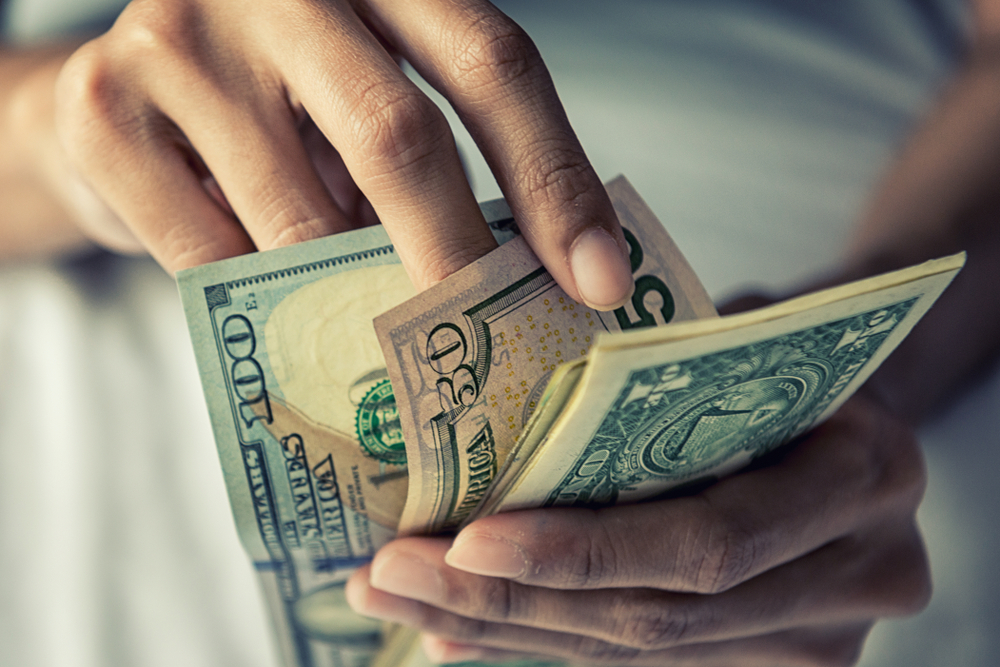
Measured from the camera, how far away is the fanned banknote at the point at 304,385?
0.68 meters

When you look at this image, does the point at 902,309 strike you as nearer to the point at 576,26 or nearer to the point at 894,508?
the point at 894,508

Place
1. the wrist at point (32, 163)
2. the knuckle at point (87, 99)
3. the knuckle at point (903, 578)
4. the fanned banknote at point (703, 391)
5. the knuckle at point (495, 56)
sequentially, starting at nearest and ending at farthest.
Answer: the fanned banknote at point (703, 391), the knuckle at point (495, 56), the knuckle at point (87, 99), the knuckle at point (903, 578), the wrist at point (32, 163)

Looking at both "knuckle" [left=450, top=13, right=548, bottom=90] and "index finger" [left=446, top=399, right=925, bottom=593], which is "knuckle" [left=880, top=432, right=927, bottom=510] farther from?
"knuckle" [left=450, top=13, right=548, bottom=90]

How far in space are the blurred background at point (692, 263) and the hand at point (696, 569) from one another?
12.6 inches

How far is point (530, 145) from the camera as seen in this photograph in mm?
602

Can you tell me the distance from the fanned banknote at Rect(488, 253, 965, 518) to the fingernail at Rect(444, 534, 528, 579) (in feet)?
0.16

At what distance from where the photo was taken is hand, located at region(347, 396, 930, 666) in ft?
2.13

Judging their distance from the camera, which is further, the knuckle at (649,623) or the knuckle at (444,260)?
the knuckle at (649,623)

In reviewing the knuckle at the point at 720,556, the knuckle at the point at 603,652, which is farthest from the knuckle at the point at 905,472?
the knuckle at the point at 603,652

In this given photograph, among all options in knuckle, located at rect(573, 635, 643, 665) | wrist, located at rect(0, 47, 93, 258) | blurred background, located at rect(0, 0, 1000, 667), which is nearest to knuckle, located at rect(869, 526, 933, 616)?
blurred background, located at rect(0, 0, 1000, 667)

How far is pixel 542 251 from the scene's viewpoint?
1.99ft

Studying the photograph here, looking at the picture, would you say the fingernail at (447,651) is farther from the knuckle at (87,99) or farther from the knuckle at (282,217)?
the knuckle at (87,99)

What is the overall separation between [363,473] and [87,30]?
1.39m

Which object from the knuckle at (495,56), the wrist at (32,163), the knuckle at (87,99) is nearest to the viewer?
the knuckle at (495,56)
